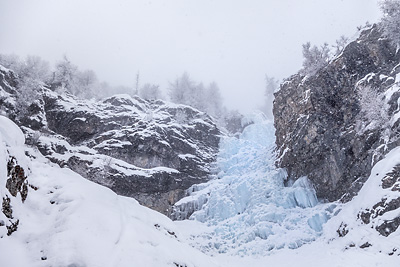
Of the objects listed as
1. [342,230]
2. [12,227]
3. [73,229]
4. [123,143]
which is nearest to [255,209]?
[342,230]

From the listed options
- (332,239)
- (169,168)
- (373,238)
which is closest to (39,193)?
(373,238)

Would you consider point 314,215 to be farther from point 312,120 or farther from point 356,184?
point 312,120

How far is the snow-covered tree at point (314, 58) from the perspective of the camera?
971 inches

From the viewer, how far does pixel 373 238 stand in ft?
43.4

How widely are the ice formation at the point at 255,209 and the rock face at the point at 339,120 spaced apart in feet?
5.02

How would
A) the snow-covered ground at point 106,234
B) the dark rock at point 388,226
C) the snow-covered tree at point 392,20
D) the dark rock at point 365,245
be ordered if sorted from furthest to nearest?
the snow-covered tree at point 392,20, the dark rock at point 365,245, the dark rock at point 388,226, the snow-covered ground at point 106,234

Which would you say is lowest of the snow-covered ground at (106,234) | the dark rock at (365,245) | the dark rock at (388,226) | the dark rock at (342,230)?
the dark rock at (365,245)

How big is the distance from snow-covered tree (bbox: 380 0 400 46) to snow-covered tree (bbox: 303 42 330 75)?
4.80m

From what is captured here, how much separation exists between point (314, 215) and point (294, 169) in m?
4.91

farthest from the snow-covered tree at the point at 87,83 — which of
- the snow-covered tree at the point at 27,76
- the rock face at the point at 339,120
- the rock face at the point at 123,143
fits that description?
the rock face at the point at 339,120

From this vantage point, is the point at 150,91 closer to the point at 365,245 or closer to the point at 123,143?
the point at 123,143

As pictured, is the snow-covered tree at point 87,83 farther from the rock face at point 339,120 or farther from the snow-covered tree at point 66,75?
the rock face at point 339,120

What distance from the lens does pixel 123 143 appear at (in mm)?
30656

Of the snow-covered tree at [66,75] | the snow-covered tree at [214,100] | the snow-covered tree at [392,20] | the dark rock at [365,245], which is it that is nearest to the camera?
the dark rock at [365,245]
